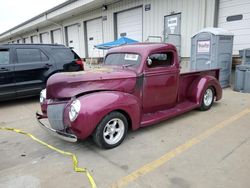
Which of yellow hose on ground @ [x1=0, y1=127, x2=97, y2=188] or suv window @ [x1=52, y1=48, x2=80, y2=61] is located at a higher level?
suv window @ [x1=52, y1=48, x2=80, y2=61]

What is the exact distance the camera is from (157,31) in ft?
36.1

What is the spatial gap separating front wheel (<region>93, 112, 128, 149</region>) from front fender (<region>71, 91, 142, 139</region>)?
3.6 inches

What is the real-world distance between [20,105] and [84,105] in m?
4.24

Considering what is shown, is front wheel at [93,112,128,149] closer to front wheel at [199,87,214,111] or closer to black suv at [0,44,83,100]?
front wheel at [199,87,214,111]

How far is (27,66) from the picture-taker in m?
6.20

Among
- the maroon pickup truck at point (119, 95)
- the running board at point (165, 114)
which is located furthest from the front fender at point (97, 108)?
the running board at point (165, 114)

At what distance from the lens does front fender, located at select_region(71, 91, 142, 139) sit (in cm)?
302

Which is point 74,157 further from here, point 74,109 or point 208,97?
point 208,97

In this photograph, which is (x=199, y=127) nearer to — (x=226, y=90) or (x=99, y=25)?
(x=226, y=90)

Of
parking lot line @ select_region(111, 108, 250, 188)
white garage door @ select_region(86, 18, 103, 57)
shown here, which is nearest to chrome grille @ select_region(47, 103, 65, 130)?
parking lot line @ select_region(111, 108, 250, 188)

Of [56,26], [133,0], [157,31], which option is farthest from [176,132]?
[56,26]

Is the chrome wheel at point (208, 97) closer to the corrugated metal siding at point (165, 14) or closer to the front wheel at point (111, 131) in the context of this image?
the front wheel at point (111, 131)

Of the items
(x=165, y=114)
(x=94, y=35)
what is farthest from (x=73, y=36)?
(x=165, y=114)

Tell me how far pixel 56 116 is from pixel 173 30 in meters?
8.33
